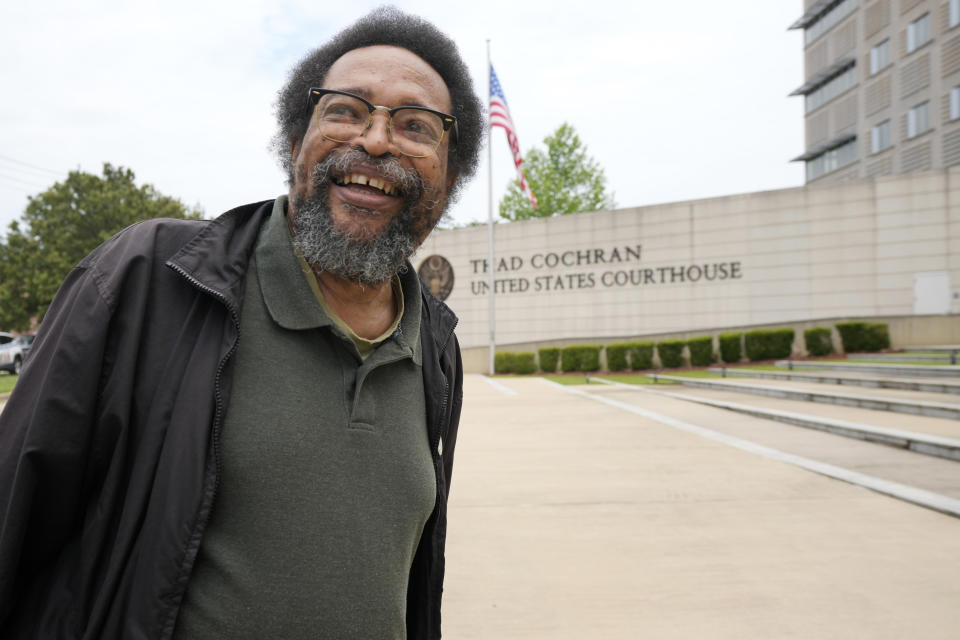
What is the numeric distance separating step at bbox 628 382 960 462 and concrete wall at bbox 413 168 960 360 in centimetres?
1327

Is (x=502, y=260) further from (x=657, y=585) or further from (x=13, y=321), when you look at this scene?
(x=13, y=321)

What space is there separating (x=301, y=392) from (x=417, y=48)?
3.52 ft

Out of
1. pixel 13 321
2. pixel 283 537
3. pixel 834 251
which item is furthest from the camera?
pixel 13 321

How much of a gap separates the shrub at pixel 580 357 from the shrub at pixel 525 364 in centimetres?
118

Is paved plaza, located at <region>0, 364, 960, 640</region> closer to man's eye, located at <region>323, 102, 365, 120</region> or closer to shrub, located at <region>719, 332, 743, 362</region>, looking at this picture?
man's eye, located at <region>323, 102, 365, 120</region>

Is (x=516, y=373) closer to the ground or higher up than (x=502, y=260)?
closer to the ground

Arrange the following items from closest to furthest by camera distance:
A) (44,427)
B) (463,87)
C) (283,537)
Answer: (44,427) → (283,537) → (463,87)

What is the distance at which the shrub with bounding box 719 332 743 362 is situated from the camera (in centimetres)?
1897

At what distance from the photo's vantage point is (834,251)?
1972 centimetres

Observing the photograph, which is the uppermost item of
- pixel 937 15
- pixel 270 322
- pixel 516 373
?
pixel 937 15

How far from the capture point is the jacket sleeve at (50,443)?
1171 millimetres

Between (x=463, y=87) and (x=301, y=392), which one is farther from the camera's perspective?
(x=463, y=87)

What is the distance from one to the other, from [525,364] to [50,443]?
21.6 m

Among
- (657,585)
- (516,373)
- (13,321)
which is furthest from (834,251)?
(13,321)
